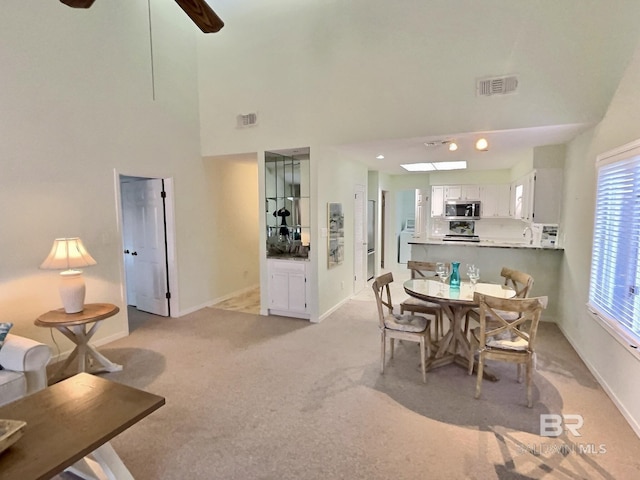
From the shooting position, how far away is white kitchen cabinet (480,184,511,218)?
6945 millimetres

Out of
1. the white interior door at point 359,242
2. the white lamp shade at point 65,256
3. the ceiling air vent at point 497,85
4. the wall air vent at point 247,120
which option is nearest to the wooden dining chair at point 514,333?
the ceiling air vent at point 497,85

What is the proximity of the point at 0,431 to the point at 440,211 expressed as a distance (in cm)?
759

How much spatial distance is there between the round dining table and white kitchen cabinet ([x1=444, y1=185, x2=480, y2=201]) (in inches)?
165

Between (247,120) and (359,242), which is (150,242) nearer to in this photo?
(247,120)

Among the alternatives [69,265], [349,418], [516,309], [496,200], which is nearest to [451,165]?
[496,200]

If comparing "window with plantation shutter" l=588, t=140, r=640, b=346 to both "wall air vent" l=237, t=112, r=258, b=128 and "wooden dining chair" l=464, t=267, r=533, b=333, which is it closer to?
"wooden dining chair" l=464, t=267, r=533, b=333

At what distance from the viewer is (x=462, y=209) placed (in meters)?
7.34

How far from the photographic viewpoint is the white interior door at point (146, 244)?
509 cm

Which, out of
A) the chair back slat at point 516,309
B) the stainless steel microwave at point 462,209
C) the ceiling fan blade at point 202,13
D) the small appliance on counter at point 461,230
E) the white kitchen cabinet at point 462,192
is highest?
the ceiling fan blade at point 202,13

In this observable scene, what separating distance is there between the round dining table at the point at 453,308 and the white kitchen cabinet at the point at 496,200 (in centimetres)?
409

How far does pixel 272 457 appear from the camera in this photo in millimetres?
2193

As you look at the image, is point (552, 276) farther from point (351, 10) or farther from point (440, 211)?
point (351, 10)

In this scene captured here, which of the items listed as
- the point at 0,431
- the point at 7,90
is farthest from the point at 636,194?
the point at 7,90

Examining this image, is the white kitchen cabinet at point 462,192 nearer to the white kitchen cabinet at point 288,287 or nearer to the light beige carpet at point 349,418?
the light beige carpet at point 349,418
